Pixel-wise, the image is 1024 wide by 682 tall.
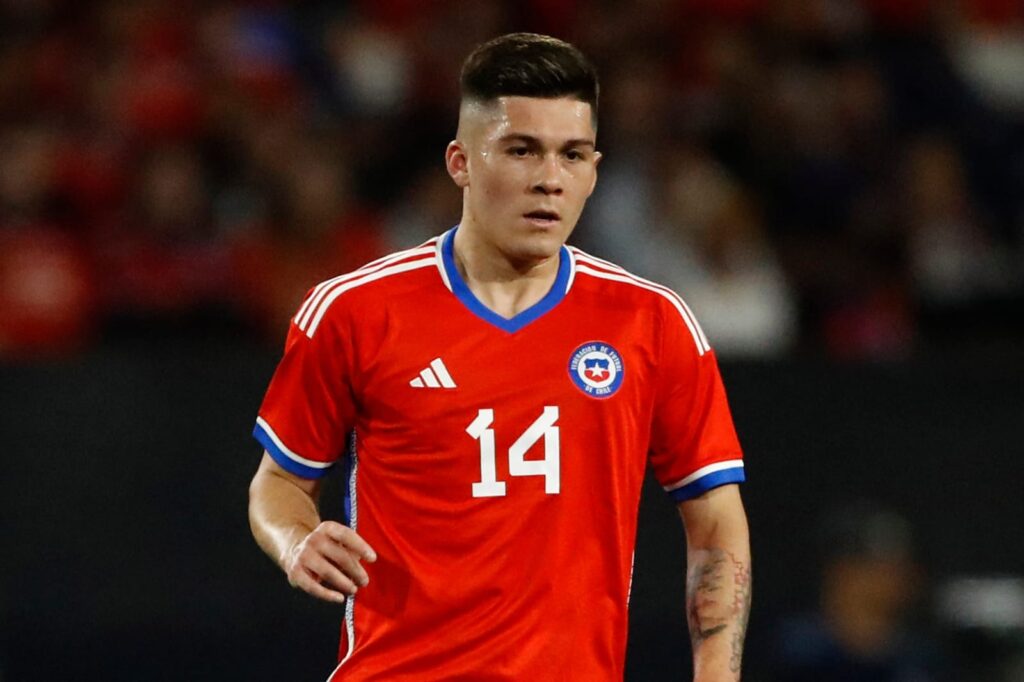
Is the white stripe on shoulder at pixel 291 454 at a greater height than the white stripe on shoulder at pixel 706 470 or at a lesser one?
greater

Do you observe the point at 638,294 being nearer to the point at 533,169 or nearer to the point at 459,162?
the point at 533,169

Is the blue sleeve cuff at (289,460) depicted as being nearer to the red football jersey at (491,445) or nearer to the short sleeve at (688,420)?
the red football jersey at (491,445)

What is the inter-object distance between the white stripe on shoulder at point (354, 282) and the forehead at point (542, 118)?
332mm

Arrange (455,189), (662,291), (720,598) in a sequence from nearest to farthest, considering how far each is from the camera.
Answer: (720,598) → (662,291) → (455,189)

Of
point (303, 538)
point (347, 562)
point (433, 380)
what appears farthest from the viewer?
point (433, 380)

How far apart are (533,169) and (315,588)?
39.6 inches

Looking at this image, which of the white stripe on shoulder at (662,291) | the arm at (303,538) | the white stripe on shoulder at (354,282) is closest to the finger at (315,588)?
the arm at (303,538)

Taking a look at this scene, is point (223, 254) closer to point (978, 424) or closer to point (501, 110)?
point (978, 424)

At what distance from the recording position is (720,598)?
397 cm

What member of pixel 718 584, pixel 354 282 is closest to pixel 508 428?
pixel 354 282

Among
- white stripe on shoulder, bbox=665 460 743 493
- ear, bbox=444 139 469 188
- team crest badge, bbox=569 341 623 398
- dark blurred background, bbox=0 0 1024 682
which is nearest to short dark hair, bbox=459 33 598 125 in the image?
ear, bbox=444 139 469 188

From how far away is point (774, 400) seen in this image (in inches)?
296

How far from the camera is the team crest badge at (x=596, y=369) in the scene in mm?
3902

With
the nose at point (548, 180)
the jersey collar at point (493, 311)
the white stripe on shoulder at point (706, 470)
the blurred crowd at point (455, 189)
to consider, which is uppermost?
the blurred crowd at point (455, 189)
